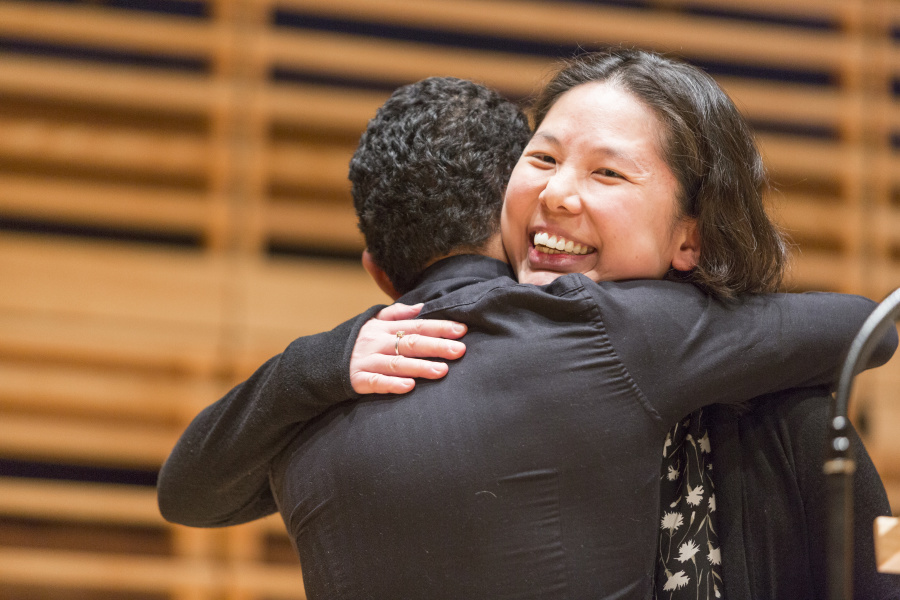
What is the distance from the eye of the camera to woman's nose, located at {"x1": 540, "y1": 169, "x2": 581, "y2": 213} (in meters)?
1.19

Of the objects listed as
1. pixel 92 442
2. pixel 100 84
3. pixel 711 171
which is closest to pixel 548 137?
pixel 711 171

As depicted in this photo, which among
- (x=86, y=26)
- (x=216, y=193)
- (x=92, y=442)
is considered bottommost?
(x=92, y=442)

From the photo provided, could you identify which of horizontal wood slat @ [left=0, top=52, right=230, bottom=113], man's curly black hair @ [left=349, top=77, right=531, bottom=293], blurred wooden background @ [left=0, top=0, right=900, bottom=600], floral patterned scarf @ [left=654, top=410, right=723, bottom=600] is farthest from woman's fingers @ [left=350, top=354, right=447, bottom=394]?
horizontal wood slat @ [left=0, top=52, right=230, bottom=113]

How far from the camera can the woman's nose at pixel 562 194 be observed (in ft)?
3.90

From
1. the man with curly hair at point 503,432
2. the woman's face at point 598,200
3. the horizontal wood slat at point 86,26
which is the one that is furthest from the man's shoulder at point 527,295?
the horizontal wood slat at point 86,26

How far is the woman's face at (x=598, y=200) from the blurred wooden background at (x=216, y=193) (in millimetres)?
1977

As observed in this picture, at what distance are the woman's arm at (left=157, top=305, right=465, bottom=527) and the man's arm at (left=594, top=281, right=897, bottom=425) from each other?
216 mm

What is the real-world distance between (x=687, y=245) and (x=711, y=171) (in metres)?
0.11

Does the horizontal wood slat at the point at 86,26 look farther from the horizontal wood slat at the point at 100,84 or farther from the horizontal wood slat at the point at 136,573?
the horizontal wood slat at the point at 136,573

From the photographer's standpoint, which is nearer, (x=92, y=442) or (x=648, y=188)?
(x=648, y=188)

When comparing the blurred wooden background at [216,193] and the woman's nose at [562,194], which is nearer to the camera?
the woman's nose at [562,194]

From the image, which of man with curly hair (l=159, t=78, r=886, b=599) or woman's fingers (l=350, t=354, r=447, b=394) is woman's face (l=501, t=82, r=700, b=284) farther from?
woman's fingers (l=350, t=354, r=447, b=394)

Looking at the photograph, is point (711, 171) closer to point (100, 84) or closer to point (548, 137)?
point (548, 137)

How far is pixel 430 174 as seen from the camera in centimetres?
122
